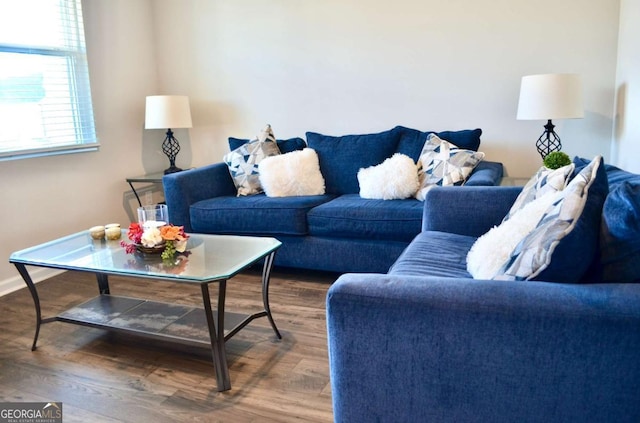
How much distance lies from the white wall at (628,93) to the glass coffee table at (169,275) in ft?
6.68

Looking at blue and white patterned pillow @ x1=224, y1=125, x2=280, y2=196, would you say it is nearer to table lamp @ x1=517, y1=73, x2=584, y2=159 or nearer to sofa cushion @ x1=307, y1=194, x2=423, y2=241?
sofa cushion @ x1=307, y1=194, x2=423, y2=241

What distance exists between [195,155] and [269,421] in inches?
123

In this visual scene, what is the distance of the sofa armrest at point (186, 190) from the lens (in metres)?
3.39

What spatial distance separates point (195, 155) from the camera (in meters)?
4.48

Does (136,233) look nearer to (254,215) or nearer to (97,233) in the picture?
(97,233)

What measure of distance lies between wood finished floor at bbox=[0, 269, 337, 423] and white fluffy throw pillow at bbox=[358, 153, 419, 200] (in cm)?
78

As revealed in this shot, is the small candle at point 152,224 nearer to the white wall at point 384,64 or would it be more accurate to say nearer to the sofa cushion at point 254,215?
the sofa cushion at point 254,215

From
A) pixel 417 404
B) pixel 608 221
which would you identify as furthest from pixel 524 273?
pixel 417 404

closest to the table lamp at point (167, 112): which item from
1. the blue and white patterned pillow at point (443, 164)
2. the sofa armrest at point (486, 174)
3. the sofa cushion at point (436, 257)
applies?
the blue and white patterned pillow at point (443, 164)

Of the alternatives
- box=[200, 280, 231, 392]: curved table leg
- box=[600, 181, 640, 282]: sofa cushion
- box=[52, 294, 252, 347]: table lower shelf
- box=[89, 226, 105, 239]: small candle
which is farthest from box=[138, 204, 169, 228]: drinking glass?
box=[600, 181, 640, 282]: sofa cushion

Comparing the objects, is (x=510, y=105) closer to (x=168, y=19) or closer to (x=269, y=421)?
(x=269, y=421)

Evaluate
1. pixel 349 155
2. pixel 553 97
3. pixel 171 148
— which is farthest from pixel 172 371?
pixel 171 148

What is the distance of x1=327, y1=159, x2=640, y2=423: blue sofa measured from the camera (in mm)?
1140

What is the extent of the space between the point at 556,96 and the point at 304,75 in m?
1.89
